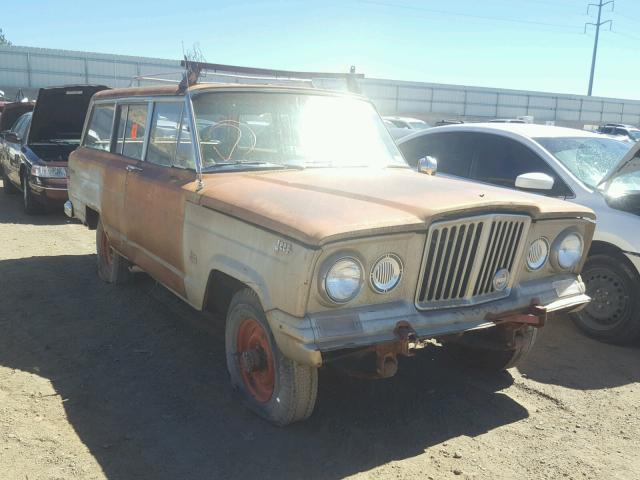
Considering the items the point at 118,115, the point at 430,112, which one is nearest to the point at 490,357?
the point at 118,115

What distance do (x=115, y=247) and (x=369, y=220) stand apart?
328 cm

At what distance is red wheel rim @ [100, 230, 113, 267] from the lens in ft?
19.6

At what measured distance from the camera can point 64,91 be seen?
923cm

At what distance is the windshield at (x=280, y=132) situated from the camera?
4.17 meters

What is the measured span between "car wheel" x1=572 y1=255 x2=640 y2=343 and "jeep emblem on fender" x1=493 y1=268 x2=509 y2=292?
1851mm

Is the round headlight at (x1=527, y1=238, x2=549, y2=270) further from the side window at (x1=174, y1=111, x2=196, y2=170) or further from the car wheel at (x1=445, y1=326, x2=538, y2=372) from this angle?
the side window at (x1=174, y1=111, x2=196, y2=170)

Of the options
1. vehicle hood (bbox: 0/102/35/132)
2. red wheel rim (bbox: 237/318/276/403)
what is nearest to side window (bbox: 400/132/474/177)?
red wheel rim (bbox: 237/318/276/403)

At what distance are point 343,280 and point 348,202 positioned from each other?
521 mm

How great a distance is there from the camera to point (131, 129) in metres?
5.22

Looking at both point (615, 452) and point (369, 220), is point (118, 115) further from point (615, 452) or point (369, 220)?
point (615, 452)

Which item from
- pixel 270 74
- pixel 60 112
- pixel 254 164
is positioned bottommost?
pixel 254 164

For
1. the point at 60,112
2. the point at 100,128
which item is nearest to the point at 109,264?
the point at 100,128

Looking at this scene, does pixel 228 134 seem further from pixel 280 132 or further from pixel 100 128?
pixel 100 128

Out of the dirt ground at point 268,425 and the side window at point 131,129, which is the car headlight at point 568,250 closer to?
the dirt ground at point 268,425
